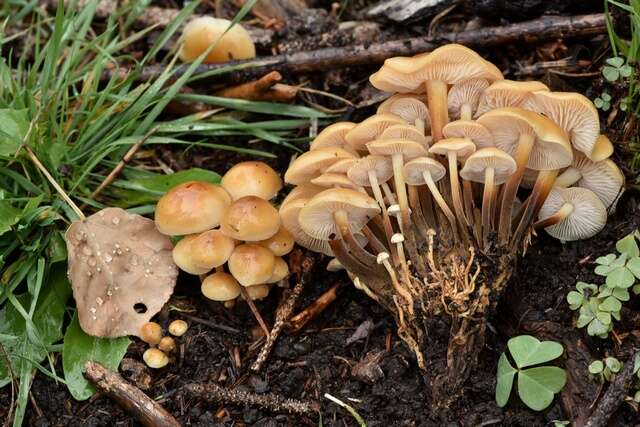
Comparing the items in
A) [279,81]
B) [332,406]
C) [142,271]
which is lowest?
[332,406]

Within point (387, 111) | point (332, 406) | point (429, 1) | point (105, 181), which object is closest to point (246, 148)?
point (105, 181)

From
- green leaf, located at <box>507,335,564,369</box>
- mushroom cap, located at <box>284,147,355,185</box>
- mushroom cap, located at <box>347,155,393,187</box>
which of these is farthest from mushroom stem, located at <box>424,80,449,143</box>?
green leaf, located at <box>507,335,564,369</box>

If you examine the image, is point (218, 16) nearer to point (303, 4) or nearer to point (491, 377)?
point (303, 4)

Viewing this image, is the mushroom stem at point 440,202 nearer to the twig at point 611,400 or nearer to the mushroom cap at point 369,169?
the mushroom cap at point 369,169

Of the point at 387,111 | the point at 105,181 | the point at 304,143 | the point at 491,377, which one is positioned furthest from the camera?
the point at 304,143

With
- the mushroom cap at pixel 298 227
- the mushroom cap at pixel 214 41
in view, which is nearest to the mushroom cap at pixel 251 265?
the mushroom cap at pixel 298 227
